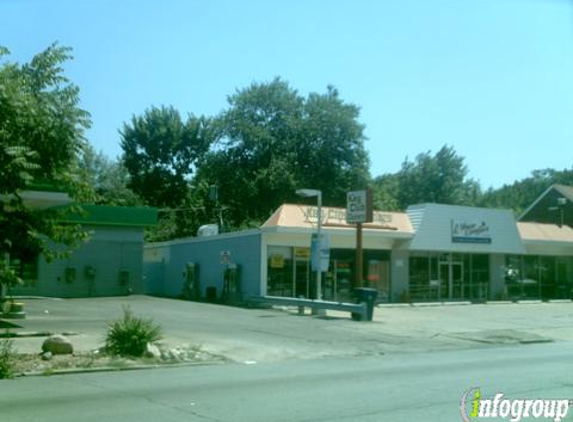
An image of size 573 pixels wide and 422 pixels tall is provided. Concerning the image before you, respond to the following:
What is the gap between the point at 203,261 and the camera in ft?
121

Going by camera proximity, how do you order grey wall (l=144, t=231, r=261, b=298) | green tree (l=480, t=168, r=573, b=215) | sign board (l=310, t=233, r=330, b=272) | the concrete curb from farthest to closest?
green tree (l=480, t=168, r=573, b=215)
grey wall (l=144, t=231, r=261, b=298)
sign board (l=310, t=233, r=330, b=272)
the concrete curb

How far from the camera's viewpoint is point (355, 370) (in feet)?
46.2

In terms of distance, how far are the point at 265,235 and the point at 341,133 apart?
27.6 metres

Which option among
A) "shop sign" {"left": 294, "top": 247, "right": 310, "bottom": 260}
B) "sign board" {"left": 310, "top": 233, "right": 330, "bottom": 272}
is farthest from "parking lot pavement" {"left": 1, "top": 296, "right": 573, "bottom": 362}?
"shop sign" {"left": 294, "top": 247, "right": 310, "bottom": 260}

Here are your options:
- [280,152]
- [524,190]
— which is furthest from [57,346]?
[524,190]

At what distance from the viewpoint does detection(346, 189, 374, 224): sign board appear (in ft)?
90.7

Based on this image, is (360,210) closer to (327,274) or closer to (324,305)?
(324,305)

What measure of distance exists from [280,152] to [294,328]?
35647mm

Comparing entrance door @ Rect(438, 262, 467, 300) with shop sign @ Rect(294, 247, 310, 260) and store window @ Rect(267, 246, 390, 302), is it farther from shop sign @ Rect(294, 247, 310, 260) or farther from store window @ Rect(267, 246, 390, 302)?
shop sign @ Rect(294, 247, 310, 260)

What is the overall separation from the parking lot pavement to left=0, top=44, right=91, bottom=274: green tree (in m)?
2.61

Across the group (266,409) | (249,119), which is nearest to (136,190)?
(249,119)

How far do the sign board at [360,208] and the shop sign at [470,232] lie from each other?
10765 millimetres

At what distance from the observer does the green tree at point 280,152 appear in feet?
181

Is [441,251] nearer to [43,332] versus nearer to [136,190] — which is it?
[43,332]
